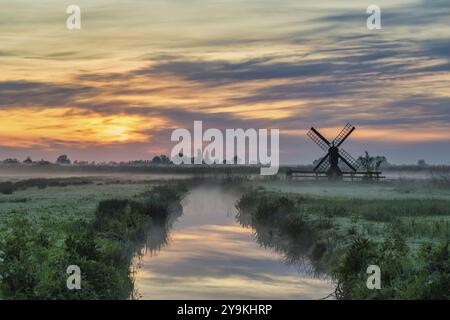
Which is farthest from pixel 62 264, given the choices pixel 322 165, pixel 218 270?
pixel 322 165

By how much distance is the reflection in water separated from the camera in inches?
839

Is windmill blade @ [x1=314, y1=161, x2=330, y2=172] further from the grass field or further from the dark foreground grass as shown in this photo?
the dark foreground grass

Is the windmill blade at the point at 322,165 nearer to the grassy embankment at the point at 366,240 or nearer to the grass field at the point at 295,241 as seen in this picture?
the grassy embankment at the point at 366,240

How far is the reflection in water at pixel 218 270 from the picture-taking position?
2131 cm

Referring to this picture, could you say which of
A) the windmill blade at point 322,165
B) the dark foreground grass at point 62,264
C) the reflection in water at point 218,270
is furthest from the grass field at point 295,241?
the windmill blade at point 322,165

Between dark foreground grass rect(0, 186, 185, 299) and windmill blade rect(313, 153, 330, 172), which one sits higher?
windmill blade rect(313, 153, 330, 172)

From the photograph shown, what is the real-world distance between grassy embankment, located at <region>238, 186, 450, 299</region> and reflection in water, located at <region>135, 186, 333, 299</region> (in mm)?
991

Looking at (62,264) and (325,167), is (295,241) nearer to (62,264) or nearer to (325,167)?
(62,264)

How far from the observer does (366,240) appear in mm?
19078

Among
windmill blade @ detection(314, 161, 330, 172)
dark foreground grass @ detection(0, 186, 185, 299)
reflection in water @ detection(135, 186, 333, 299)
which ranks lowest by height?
reflection in water @ detection(135, 186, 333, 299)

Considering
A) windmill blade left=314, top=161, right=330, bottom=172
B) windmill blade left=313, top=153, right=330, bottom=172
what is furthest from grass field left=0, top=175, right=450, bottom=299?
windmill blade left=314, top=161, right=330, bottom=172

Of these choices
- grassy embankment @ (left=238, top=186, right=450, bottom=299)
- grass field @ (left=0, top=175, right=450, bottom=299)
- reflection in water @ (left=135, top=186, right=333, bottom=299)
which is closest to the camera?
grass field @ (left=0, top=175, right=450, bottom=299)

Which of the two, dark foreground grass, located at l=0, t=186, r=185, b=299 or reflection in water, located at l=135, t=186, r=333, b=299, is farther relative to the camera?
reflection in water, located at l=135, t=186, r=333, b=299
